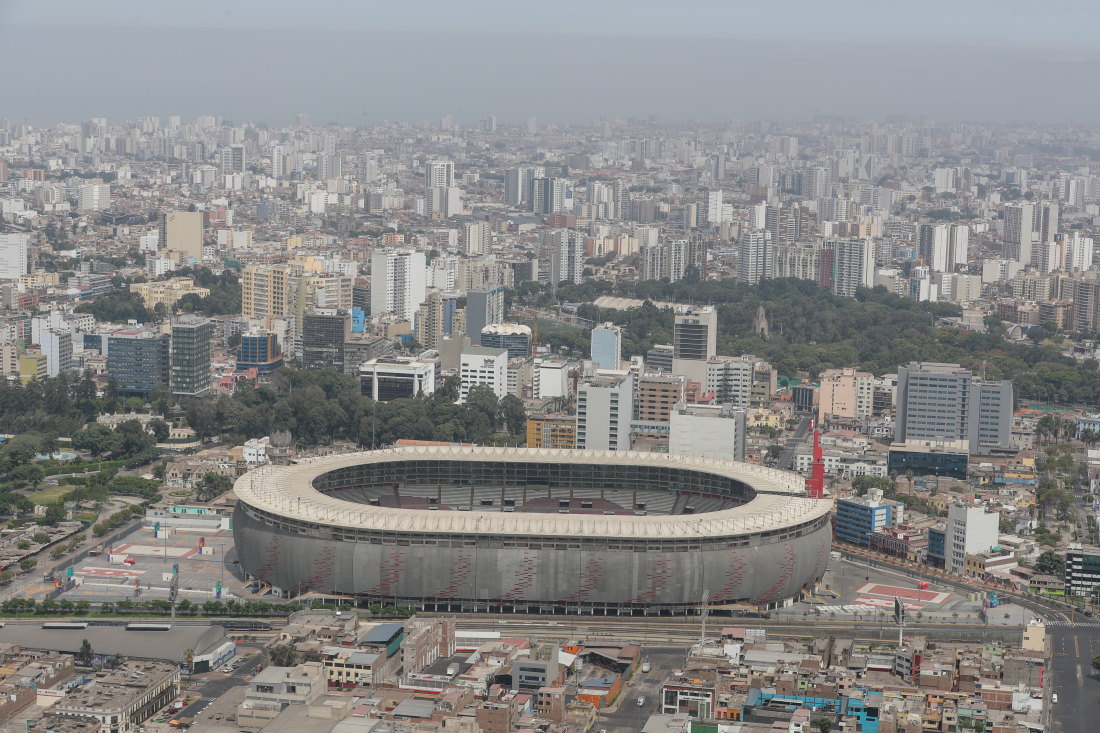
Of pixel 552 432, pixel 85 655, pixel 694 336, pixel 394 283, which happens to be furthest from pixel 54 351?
pixel 85 655

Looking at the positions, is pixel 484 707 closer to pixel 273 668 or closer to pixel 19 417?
pixel 273 668

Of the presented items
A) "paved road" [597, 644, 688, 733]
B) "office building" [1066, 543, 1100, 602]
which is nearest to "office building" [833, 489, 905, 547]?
"office building" [1066, 543, 1100, 602]

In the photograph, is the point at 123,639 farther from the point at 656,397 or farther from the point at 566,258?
the point at 566,258

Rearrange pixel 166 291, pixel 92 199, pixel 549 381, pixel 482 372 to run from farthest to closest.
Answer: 1. pixel 92 199
2. pixel 166 291
3. pixel 549 381
4. pixel 482 372

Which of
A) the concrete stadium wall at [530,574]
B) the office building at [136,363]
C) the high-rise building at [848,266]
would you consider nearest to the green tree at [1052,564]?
the concrete stadium wall at [530,574]

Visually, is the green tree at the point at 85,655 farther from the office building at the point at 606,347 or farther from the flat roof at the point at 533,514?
the office building at the point at 606,347

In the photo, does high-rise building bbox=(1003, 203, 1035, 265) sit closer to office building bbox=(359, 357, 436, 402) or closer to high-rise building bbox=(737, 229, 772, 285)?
high-rise building bbox=(737, 229, 772, 285)

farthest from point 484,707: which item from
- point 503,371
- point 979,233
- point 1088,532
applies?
point 979,233
